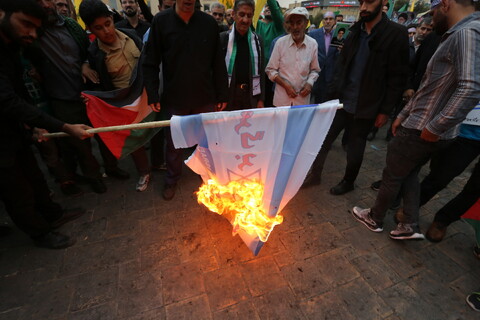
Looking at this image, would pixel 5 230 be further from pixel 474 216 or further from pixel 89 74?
pixel 474 216

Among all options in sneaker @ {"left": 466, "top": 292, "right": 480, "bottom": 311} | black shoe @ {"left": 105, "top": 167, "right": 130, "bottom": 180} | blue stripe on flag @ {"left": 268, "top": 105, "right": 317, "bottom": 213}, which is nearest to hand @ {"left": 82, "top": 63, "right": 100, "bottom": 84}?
black shoe @ {"left": 105, "top": 167, "right": 130, "bottom": 180}

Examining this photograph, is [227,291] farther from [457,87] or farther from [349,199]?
[457,87]

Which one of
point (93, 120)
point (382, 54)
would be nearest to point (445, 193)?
point (382, 54)

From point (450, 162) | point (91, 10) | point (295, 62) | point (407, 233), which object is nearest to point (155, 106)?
point (91, 10)

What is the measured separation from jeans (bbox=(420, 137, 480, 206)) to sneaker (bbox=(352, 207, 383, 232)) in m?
0.72

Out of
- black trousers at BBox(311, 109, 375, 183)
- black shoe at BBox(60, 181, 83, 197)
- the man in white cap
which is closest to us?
black trousers at BBox(311, 109, 375, 183)

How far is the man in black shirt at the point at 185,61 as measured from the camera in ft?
9.07

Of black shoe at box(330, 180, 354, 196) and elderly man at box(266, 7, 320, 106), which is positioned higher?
elderly man at box(266, 7, 320, 106)

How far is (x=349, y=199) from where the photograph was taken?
347cm

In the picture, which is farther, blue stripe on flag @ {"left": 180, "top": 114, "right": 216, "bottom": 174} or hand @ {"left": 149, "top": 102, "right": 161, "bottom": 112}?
hand @ {"left": 149, "top": 102, "right": 161, "bottom": 112}

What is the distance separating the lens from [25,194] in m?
2.33

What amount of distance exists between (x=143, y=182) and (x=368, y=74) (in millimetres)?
3454

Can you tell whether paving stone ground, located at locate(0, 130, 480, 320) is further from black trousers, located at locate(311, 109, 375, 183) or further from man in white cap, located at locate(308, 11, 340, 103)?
Answer: man in white cap, located at locate(308, 11, 340, 103)

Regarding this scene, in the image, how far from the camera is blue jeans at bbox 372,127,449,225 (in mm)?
2258
